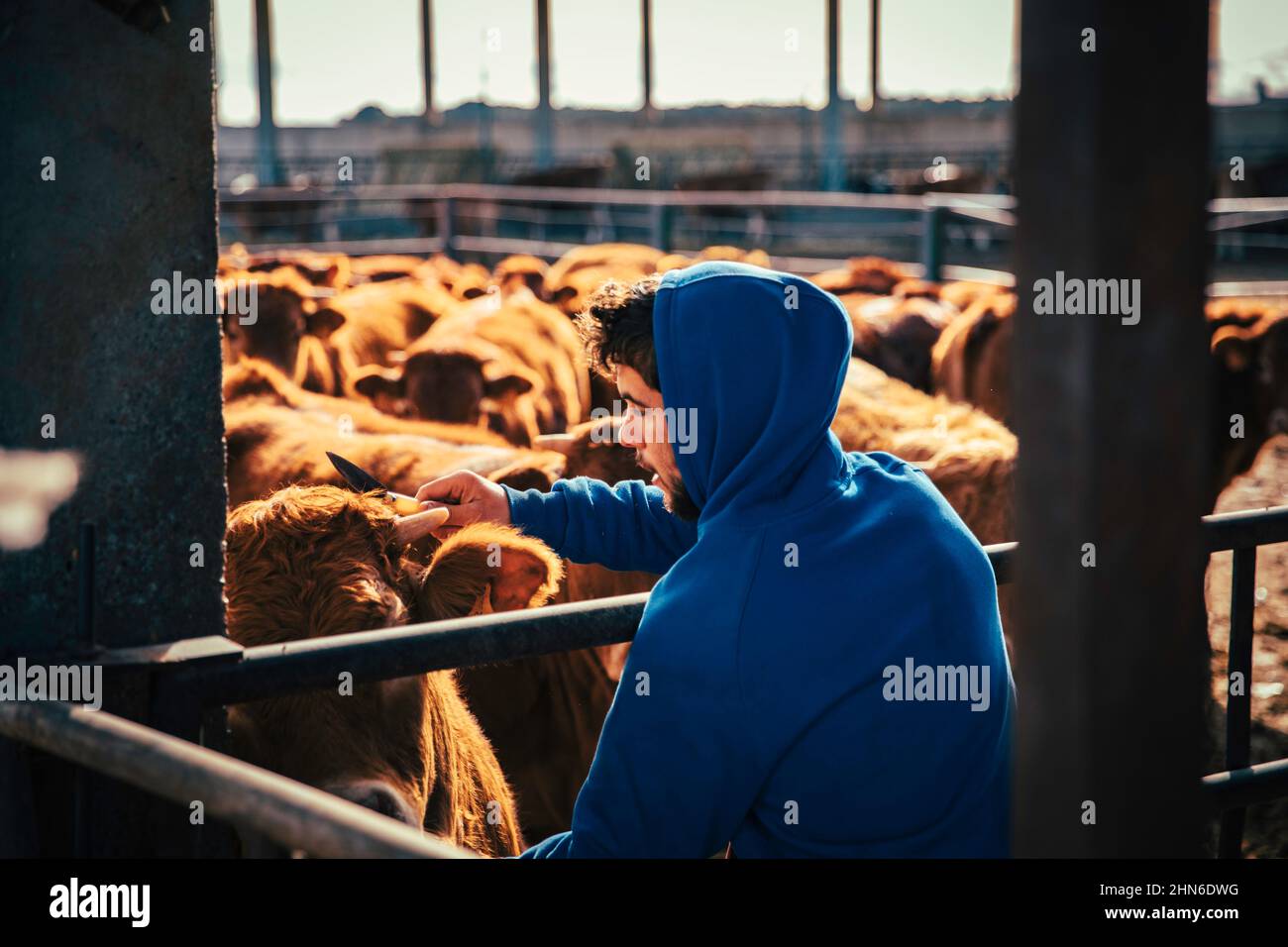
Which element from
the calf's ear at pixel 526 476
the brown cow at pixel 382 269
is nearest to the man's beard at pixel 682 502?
the calf's ear at pixel 526 476

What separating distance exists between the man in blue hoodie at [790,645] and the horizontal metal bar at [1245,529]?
0.75 metres

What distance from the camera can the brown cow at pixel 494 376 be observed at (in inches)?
301

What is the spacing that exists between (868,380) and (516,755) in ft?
11.3

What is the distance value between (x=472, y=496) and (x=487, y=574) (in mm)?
173

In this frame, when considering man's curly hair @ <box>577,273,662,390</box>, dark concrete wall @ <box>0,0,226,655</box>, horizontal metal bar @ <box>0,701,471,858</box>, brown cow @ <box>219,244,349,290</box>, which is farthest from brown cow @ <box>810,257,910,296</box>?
horizontal metal bar @ <box>0,701,471,858</box>

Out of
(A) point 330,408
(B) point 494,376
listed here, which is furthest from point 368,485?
(B) point 494,376

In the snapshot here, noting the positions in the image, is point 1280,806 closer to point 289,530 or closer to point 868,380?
point 868,380

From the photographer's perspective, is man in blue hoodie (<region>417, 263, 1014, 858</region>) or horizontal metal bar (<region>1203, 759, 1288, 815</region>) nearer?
man in blue hoodie (<region>417, 263, 1014, 858</region>)

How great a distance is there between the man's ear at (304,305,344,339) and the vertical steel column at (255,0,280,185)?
18.9 meters

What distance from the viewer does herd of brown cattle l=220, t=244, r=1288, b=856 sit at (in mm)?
2873

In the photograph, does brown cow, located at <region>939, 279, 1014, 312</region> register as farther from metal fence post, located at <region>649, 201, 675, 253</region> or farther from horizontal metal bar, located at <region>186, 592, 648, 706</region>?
horizontal metal bar, located at <region>186, 592, 648, 706</region>

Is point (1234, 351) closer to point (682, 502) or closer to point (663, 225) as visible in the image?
point (663, 225)

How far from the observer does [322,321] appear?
943 cm

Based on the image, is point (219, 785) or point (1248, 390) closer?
point (219, 785)
